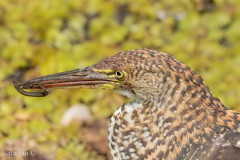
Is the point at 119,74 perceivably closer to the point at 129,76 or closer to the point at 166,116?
the point at 129,76

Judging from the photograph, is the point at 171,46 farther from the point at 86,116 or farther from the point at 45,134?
the point at 45,134

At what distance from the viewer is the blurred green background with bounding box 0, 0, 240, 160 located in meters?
7.57

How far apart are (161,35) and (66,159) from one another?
3.12 meters

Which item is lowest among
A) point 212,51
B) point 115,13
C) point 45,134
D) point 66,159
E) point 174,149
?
point 174,149

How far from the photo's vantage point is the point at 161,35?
9391mm

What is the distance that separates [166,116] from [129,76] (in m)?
0.40

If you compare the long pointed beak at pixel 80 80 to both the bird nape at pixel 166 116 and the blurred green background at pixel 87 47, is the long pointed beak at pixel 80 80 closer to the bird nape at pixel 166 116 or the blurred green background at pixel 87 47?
the bird nape at pixel 166 116

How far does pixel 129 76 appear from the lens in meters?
4.44

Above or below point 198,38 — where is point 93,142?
below

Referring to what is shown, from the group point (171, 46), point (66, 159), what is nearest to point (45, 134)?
point (66, 159)

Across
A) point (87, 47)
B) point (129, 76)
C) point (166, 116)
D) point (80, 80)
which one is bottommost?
point (166, 116)

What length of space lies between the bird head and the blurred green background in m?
2.69

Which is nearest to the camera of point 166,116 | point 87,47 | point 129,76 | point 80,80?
point 166,116

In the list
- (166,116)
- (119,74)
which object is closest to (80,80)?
(119,74)
